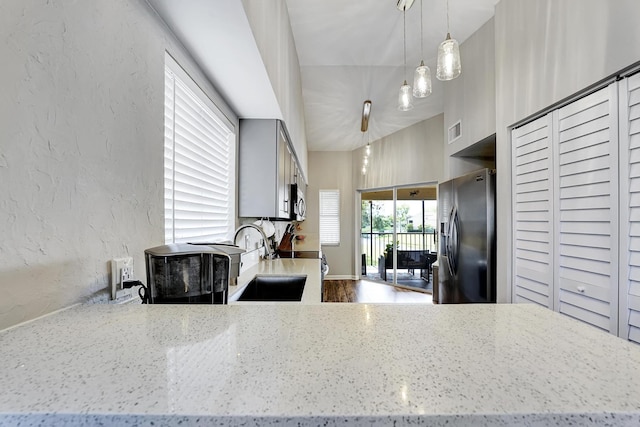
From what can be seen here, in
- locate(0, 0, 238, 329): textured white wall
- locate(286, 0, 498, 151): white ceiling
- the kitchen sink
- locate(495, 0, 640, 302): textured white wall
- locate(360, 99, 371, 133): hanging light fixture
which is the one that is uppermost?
locate(286, 0, 498, 151): white ceiling

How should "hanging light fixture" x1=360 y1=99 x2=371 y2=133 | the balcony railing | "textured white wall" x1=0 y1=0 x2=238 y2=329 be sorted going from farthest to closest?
the balcony railing, "hanging light fixture" x1=360 y1=99 x2=371 y2=133, "textured white wall" x1=0 y1=0 x2=238 y2=329

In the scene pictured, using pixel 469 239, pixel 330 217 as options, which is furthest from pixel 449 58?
pixel 330 217

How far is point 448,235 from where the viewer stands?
3332 millimetres

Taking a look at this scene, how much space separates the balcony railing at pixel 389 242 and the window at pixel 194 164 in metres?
4.24

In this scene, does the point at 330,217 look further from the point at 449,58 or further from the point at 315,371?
the point at 315,371

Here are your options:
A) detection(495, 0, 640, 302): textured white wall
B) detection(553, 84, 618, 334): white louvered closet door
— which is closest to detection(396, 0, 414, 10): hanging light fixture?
detection(495, 0, 640, 302): textured white wall

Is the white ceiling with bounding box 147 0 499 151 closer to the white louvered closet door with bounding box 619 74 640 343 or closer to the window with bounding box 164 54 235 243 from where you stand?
the window with bounding box 164 54 235 243

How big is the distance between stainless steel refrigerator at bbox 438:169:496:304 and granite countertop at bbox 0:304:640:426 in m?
2.12

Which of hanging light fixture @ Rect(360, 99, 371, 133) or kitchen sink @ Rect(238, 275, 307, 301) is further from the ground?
hanging light fixture @ Rect(360, 99, 371, 133)

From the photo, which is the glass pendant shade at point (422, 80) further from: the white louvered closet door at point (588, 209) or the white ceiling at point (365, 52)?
the white ceiling at point (365, 52)

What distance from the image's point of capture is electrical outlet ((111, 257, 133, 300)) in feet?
3.10

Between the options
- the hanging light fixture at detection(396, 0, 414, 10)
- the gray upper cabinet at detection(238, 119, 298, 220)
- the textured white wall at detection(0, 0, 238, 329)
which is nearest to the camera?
the textured white wall at detection(0, 0, 238, 329)

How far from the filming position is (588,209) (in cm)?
159

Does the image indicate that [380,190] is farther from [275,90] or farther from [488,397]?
[488,397]
